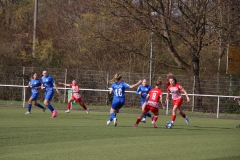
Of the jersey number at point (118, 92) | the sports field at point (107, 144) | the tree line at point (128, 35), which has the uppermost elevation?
the tree line at point (128, 35)

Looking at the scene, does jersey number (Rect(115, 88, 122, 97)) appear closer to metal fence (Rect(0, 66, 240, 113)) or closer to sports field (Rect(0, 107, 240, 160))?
sports field (Rect(0, 107, 240, 160))

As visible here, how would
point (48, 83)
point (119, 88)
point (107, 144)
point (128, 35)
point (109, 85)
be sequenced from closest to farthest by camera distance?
point (107, 144) → point (119, 88) → point (48, 83) → point (128, 35) → point (109, 85)

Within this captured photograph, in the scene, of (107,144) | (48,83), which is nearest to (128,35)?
(48,83)

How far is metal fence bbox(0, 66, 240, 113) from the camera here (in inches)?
1391

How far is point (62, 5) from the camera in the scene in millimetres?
50656

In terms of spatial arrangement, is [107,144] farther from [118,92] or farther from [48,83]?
[48,83]

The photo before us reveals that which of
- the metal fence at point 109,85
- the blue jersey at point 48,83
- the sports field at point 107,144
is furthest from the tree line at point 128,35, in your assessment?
the sports field at point 107,144

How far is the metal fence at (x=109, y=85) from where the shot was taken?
3534cm

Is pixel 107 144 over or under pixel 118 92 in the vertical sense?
under

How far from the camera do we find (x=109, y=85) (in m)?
38.9

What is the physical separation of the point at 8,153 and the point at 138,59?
30852 millimetres

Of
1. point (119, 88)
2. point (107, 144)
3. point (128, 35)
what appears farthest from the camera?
point (128, 35)

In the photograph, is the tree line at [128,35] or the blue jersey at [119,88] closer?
the blue jersey at [119,88]

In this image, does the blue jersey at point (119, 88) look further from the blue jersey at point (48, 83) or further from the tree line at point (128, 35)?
the tree line at point (128, 35)
